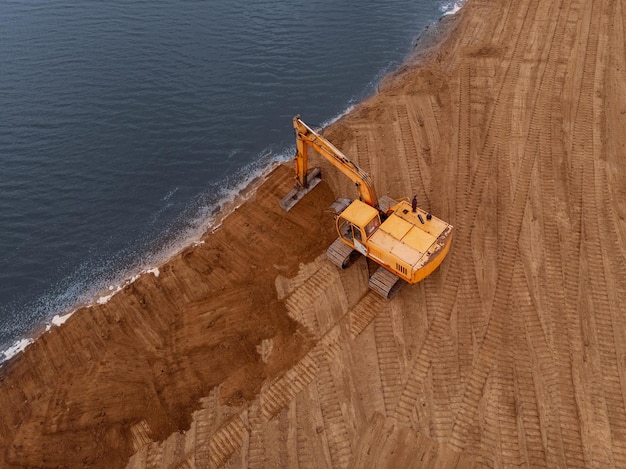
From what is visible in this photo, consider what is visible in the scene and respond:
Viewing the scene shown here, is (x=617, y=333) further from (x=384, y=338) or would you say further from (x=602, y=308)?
(x=384, y=338)

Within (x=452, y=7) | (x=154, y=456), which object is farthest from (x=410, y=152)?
(x=452, y=7)

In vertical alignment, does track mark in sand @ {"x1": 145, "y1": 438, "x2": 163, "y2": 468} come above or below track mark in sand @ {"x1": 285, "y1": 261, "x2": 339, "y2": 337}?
below

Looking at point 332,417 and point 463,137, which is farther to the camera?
point 463,137

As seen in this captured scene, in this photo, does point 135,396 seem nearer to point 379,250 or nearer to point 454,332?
point 379,250

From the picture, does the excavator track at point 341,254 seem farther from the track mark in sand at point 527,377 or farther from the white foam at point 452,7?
the white foam at point 452,7

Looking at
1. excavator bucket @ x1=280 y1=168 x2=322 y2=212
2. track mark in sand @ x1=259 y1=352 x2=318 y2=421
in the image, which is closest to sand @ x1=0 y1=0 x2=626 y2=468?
track mark in sand @ x1=259 y1=352 x2=318 y2=421

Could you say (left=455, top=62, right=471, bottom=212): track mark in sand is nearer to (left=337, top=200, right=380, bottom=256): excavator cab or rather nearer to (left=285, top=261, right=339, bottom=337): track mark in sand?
(left=337, top=200, right=380, bottom=256): excavator cab
